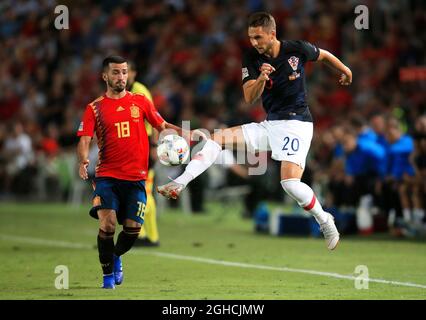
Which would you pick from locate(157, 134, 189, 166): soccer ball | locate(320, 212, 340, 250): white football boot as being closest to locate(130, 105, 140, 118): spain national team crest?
locate(157, 134, 189, 166): soccer ball

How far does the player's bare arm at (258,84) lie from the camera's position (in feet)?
30.5

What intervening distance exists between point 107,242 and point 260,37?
2.52m

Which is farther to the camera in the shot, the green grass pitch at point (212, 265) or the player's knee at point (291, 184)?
the player's knee at point (291, 184)

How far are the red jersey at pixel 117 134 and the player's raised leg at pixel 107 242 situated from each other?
39 cm

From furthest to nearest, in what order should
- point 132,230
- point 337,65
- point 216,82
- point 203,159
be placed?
point 216,82 < point 337,65 < point 203,159 < point 132,230

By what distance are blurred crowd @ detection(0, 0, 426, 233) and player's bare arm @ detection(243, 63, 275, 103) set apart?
7.19m

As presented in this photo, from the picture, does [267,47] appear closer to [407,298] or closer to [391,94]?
[407,298]

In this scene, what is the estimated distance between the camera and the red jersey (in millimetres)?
9547

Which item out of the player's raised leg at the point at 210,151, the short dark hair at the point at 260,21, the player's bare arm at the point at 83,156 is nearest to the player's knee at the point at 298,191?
the player's raised leg at the point at 210,151

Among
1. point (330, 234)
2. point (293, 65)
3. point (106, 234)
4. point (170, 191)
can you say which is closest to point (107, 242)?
point (106, 234)

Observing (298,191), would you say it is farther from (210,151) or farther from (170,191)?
(170,191)

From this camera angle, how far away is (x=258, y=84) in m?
9.42

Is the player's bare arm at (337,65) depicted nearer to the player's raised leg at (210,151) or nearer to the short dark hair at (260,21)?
the short dark hair at (260,21)
